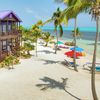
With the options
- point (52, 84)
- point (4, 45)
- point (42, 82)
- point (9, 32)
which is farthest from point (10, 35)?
point (52, 84)

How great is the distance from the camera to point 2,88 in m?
24.1

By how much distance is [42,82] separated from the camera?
26.6m

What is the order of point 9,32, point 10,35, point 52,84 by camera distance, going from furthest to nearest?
point 9,32
point 10,35
point 52,84

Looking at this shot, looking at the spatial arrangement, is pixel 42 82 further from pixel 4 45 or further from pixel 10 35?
pixel 4 45

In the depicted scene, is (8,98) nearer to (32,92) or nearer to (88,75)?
(32,92)

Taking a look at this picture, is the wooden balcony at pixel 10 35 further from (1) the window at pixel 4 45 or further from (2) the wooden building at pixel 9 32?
(1) the window at pixel 4 45

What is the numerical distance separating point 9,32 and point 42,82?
16.3 metres

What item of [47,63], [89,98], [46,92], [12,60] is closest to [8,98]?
[46,92]

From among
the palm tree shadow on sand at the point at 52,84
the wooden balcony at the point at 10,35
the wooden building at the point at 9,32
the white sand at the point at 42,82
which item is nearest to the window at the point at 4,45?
the wooden building at the point at 9,32

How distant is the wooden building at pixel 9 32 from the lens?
127 ft

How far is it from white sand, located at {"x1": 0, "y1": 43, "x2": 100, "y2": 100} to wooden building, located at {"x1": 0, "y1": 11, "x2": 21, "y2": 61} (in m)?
5.41

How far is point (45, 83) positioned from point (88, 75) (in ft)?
23.8

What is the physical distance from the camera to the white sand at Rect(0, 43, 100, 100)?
2250cm

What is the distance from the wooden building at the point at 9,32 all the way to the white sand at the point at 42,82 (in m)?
5.41
